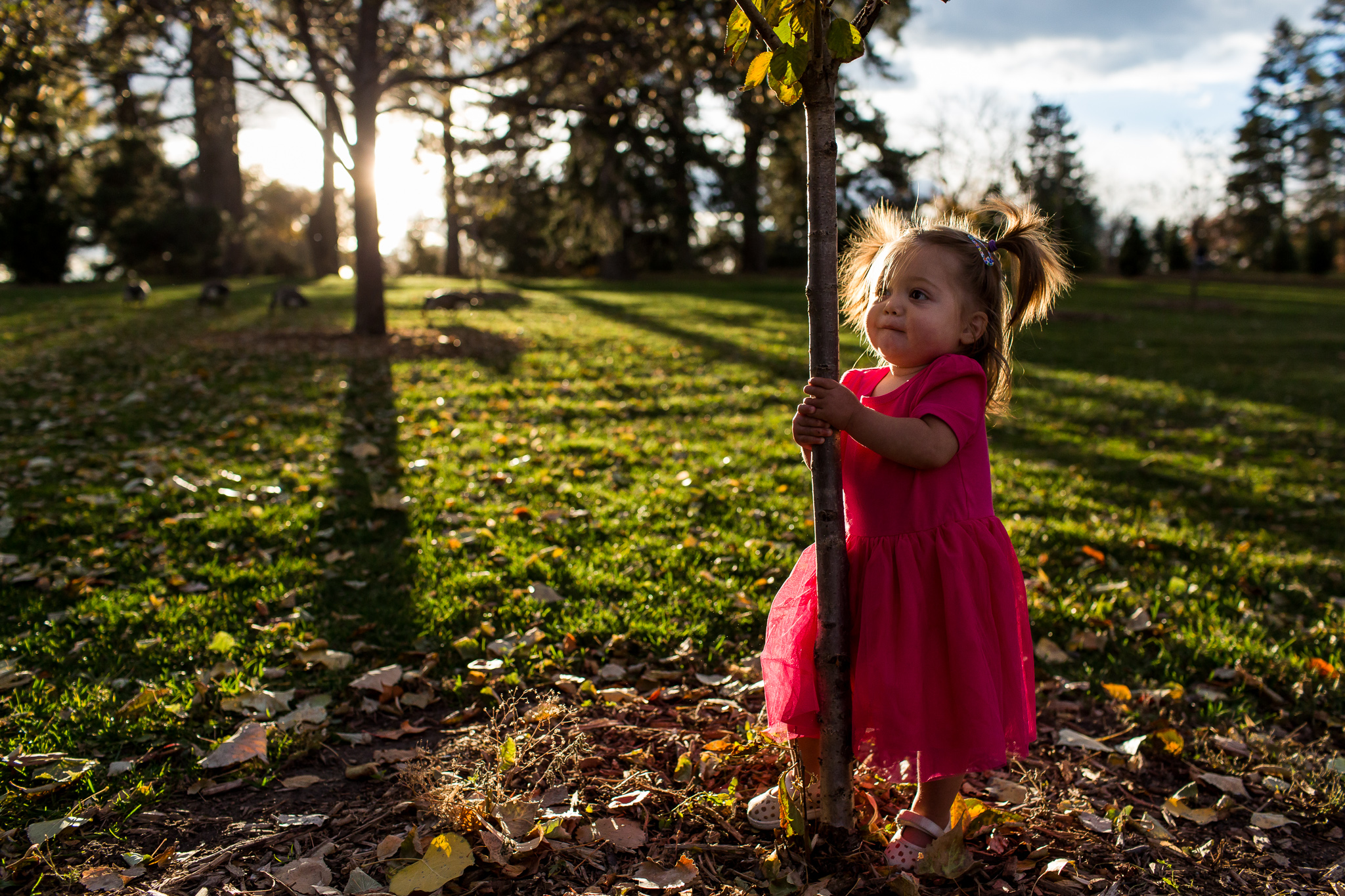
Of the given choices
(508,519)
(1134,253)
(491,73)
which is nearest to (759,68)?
(508,519)

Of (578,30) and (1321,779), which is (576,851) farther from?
(578,30)

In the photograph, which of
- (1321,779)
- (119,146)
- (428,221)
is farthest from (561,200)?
(428,221)

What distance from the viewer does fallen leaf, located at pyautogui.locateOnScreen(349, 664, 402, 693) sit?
9.78 ft

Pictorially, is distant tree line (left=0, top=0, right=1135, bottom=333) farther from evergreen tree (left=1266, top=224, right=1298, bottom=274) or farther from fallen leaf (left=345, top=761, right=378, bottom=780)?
evergreen tree (left=1266, top=224, right=1298, bottom=274)

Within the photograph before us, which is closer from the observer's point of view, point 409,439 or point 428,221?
point 409,439

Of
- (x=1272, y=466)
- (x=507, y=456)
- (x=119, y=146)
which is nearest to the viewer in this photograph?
(x=507, y=456)

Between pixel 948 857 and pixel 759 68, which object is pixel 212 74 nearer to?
pixel 759 68

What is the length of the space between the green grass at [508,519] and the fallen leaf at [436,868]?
86 cm

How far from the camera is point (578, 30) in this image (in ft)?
33.0

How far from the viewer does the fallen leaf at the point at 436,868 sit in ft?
6.42

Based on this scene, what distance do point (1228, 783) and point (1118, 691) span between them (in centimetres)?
54

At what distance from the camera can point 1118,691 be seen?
311 cm

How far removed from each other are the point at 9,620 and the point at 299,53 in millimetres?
9937

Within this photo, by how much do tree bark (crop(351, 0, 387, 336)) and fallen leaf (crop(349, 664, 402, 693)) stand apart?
9.17 metres
